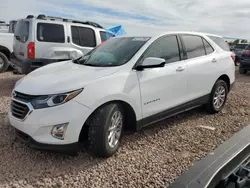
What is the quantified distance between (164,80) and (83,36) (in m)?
4.53

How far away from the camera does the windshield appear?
3.63 m

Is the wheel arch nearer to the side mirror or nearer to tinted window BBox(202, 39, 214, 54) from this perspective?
the side mirror

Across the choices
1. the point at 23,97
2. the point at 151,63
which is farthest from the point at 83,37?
the point at 23,97

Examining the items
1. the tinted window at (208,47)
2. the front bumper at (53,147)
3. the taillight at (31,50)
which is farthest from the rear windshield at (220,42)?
the taillight at (31,50)

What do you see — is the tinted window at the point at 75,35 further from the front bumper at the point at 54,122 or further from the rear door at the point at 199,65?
the front bumper at the point at 54,122

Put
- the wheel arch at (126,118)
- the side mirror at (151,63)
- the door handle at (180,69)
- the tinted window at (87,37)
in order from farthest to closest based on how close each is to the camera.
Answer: the tinted window at (87,37) → the door handle at (180,69) → the side mirror at (151,63) → the wheel arch at (126,118)

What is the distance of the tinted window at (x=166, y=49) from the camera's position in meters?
3.80

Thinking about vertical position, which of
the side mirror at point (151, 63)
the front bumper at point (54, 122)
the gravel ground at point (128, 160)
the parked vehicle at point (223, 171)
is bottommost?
the gravel ground at point (128, 160)

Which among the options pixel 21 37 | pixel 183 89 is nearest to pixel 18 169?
pixel 183 89

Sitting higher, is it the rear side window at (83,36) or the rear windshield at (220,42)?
the rear side window at (83,36)

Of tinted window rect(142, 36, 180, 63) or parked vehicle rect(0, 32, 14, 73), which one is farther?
parked vehicle rect(0, 32, 14, 73)

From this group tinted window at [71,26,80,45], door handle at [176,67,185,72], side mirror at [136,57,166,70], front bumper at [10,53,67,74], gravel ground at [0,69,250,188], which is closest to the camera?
gravel ground at [0,69,250,188]

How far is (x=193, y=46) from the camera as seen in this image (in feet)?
15.0

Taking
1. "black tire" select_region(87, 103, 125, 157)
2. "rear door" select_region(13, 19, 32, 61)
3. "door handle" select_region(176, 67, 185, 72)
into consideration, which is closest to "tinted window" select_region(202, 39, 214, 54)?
"door handle" select_region(176, 67, 185, 72)
